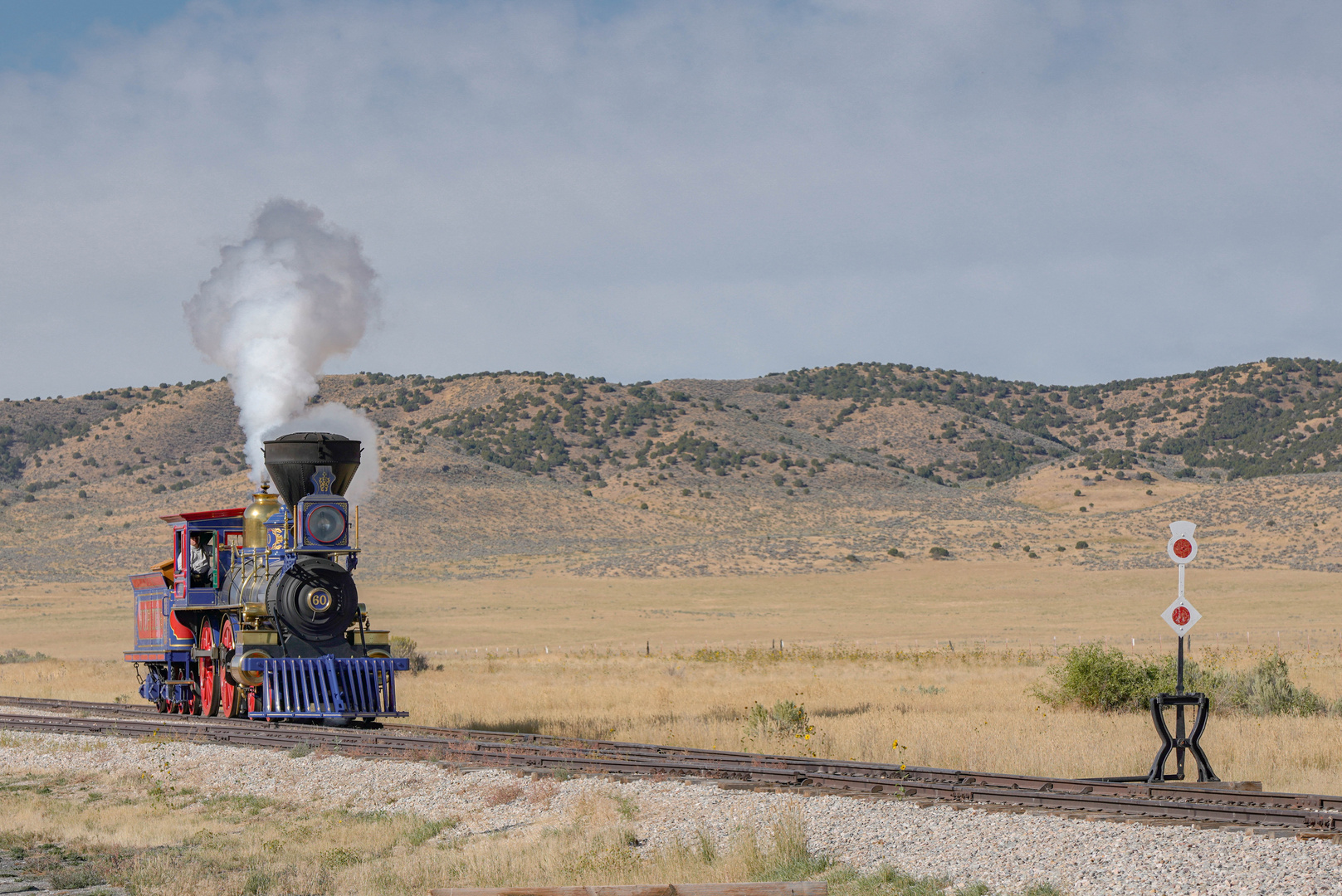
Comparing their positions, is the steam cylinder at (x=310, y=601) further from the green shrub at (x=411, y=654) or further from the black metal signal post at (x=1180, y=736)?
the green shrub at (x=411, y=654)

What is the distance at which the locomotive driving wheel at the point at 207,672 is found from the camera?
2689 cm

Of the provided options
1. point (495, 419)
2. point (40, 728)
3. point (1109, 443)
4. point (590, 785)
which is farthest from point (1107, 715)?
point (1109, 443)

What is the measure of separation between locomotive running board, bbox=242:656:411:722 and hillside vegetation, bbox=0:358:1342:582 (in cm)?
6032

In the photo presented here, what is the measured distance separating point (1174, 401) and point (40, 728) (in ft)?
523

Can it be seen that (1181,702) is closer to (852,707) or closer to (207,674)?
(852,707)

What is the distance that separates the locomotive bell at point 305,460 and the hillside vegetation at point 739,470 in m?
59.9

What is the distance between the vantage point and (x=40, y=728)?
24.8 metres

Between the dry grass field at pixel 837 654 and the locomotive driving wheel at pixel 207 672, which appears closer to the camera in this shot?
the dry grass field at pixel 837 654

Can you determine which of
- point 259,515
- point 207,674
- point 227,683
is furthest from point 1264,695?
point 207,674

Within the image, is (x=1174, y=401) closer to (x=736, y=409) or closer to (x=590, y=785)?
(x=736, y=409)

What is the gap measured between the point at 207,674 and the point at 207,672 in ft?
0.16

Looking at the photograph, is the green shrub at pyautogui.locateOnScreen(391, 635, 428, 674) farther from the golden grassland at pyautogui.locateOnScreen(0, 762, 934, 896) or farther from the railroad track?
the golden grassland at pyautogui.locateOnScreen(0, 762, 934, 896)

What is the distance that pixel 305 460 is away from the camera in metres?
24.3

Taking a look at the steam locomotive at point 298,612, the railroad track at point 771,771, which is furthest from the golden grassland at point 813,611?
→ the railroad track at point 771,771
